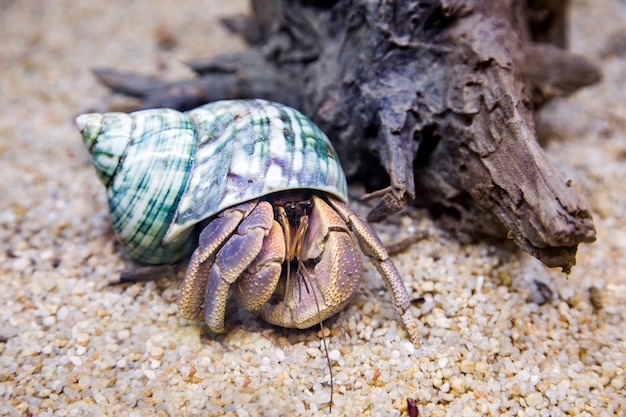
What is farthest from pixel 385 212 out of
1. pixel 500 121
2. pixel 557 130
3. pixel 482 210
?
pixel 557 130

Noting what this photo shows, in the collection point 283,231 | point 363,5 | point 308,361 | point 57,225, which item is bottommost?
point 57,225

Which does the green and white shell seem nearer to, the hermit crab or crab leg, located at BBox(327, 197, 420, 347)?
the hermit crab

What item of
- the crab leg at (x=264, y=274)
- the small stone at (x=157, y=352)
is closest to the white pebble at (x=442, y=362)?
the crab leg at (x=264, y=274)

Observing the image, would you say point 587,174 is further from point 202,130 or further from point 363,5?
point 202,130

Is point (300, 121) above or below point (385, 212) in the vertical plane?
above

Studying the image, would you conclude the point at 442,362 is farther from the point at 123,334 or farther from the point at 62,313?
the point at 62,313

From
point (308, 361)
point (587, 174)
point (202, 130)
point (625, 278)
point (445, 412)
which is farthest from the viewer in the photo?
point (587, 174)

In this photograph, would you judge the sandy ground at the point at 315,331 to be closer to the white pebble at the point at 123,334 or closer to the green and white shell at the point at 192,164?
the white pebble at the point at 123,334
